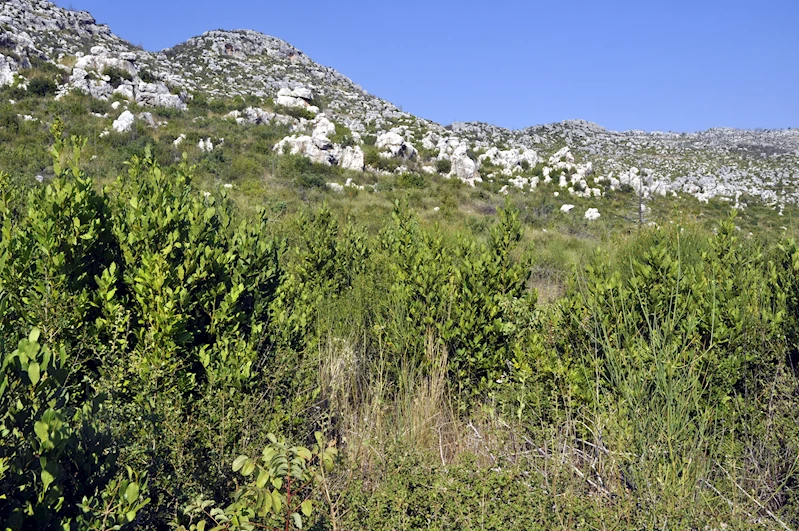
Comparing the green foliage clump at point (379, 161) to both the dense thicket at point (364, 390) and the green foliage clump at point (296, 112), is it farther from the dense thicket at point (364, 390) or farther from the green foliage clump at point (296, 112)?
the dense thicket at point (364, 390)

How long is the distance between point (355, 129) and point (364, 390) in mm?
29230

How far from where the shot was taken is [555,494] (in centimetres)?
262

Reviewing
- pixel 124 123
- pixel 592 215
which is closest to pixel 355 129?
pixel 124 123

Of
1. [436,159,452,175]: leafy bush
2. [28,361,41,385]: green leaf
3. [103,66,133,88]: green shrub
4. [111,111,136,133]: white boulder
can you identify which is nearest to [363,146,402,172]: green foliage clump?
[436,159,452,175]: leafy bush

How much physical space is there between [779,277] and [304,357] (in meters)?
3.35

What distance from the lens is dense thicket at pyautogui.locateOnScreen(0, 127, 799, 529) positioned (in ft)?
7.52

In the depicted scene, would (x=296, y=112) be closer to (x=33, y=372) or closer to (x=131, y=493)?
(x=131, y=493)

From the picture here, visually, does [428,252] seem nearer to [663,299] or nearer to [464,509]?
[663,299]

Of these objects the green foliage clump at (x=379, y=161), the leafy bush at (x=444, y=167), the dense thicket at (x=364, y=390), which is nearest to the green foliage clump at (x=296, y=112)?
the green foliage clump at (x=379, y=161)

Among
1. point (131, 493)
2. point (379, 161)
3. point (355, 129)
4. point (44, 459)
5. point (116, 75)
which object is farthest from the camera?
point (355, 129)

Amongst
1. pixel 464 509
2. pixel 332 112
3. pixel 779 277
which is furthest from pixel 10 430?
pixel 332 112

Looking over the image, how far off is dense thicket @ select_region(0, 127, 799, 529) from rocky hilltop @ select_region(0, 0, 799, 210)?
12.8 m

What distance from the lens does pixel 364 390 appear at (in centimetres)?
409

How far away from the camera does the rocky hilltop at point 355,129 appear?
85.5 feet
